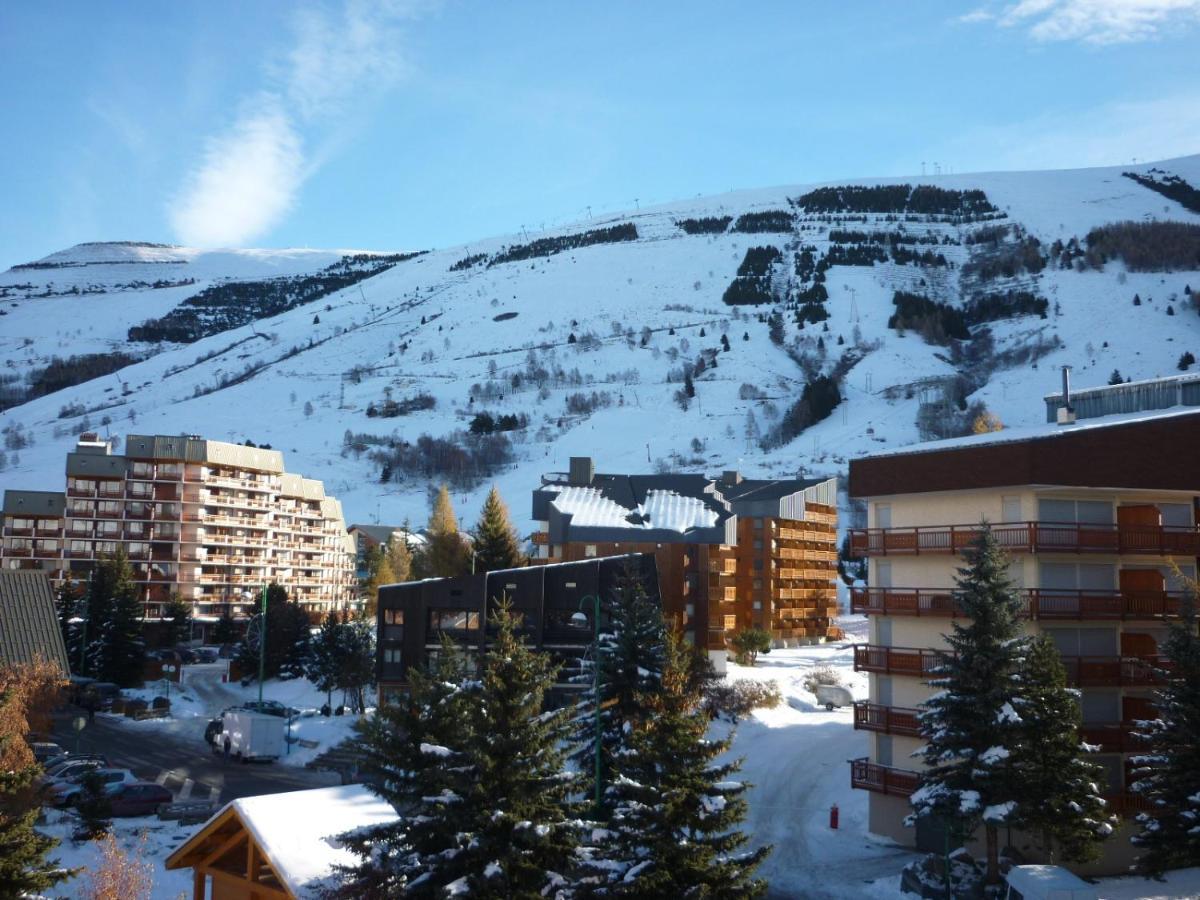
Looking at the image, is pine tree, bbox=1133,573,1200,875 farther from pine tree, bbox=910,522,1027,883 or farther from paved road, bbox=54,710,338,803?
paved road, bbox=54,710,338,803

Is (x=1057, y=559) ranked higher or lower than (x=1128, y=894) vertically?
higher

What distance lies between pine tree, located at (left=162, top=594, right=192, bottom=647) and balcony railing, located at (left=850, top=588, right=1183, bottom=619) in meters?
66.4

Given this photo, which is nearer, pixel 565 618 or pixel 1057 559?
pixel 1057 559

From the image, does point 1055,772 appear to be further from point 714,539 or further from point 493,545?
point 493,545

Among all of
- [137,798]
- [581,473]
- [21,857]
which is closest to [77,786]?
[137,798]

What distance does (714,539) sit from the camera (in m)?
64.8

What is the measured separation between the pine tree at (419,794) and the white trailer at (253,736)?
26.4m

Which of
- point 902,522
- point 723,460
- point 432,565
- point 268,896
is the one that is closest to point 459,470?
point 723,460

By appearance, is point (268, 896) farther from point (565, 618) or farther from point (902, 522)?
point (565, 618)

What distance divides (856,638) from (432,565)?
1318 inches

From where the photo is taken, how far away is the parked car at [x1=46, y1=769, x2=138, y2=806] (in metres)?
35.7

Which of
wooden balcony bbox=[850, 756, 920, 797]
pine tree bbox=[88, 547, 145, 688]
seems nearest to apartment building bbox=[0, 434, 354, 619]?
pine tree bbox=[88, 547, 145, 688]

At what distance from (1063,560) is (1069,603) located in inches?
51.4

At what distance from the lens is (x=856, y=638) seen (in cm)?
8606
